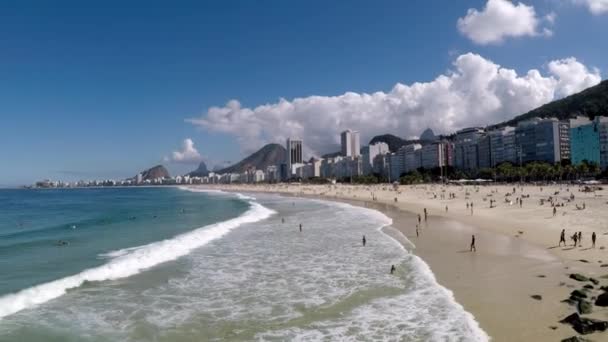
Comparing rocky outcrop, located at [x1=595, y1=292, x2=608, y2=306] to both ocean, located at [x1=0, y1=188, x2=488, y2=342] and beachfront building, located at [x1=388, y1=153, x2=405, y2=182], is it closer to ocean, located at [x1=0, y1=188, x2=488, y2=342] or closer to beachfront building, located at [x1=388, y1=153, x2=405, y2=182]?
ocean, located at [x1=0, y1=188, x2=488, y2=342]

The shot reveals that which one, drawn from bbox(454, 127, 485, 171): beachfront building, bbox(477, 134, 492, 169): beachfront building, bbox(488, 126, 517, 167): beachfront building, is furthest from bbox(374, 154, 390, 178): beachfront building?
bbox(488, 126, 517, 167): beachfront building

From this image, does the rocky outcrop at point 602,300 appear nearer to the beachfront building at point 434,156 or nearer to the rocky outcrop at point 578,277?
the rocky outcrop at point 578,277

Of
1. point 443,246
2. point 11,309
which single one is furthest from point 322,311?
point 443,246

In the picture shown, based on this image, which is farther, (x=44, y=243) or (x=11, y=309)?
(x=44, y=243)

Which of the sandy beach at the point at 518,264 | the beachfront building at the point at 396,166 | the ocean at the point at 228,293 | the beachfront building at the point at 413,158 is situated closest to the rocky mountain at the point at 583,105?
the beachfront building at the point at 413,158

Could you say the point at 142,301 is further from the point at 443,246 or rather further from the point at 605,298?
the point at 443,246
